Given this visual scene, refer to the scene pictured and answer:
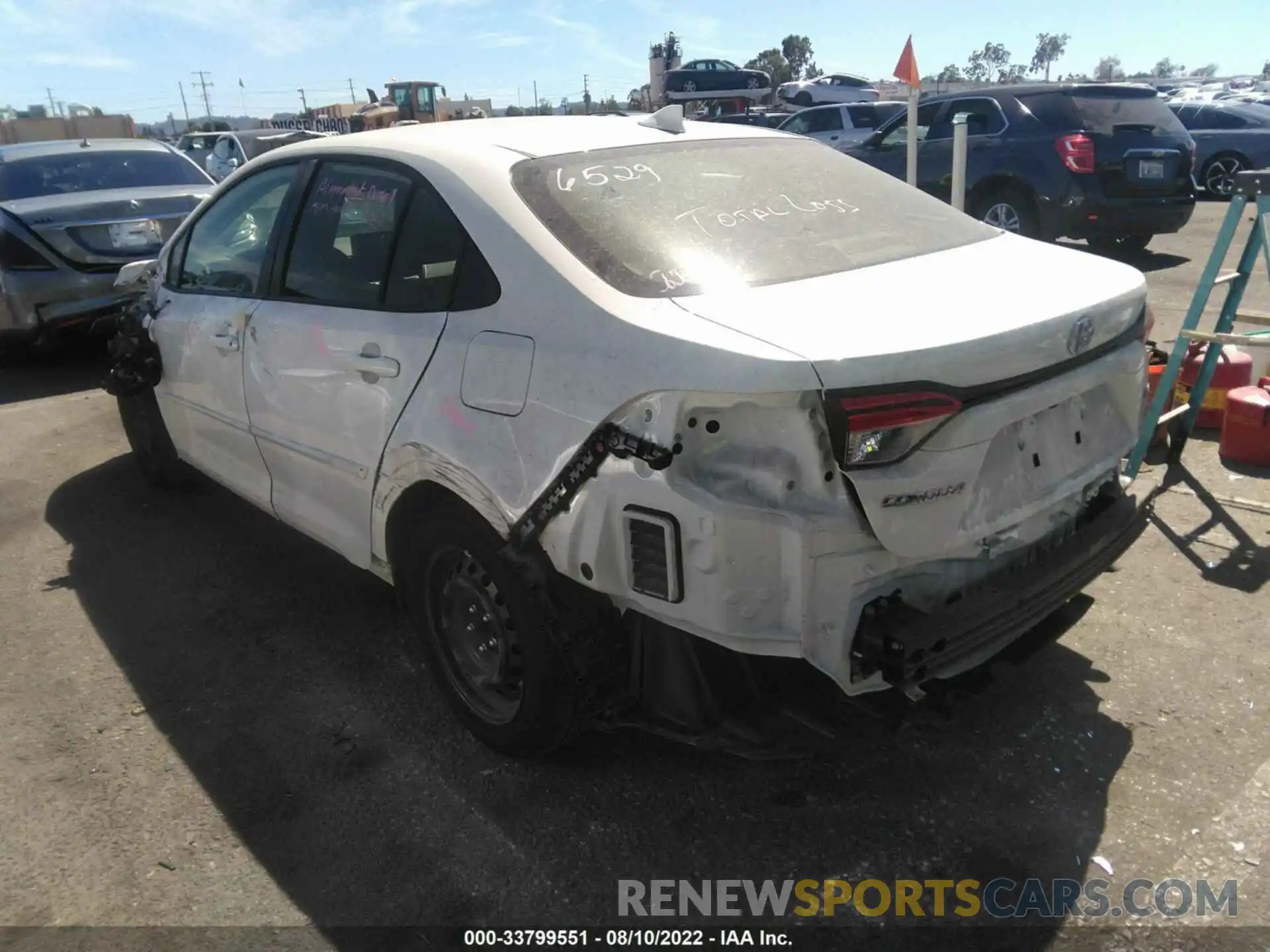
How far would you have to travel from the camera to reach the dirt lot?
2.49 m

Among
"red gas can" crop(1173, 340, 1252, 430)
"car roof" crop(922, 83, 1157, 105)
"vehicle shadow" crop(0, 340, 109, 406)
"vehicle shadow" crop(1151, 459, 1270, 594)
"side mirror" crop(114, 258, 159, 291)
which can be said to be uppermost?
"car roof" crop(922, 83, 1157, 105)

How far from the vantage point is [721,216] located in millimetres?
2742

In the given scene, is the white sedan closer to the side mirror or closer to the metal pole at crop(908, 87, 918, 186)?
the metal pole at crop(908, 87, 918, 186)

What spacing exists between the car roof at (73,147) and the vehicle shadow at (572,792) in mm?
6583

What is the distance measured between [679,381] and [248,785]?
1858 millimetres

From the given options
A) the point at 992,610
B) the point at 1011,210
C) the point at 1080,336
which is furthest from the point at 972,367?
the point at 1011,210

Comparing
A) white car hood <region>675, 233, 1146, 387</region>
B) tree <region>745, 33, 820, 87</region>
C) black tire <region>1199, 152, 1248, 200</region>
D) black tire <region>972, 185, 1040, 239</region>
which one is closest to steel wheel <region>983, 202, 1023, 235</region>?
black tire <region>972, 185, 1040, 239</region>

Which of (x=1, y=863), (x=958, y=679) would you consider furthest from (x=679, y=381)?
(x=1, y=863)

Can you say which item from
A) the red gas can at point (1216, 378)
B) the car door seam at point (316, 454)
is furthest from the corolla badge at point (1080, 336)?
the red gas can at point (1216, 378)

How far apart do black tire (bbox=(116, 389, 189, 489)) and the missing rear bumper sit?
12.7 feet

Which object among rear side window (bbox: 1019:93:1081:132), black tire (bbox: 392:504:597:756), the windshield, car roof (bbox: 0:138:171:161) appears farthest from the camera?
rear side window (bbox: 1019:93:1081:132)

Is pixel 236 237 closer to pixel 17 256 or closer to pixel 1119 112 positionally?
pixel 17 256

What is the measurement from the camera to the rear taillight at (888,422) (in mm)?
2049

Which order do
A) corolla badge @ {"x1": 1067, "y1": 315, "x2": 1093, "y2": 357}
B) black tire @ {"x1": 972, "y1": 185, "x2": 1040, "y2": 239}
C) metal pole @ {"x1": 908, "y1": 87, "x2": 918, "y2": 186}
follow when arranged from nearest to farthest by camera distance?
corolla badge @ {"x1": 1067, "y1": 315, "x2": 1093, "y2": 357} < metal pole @ {"x1": 908, "y1": 87, "x2": 918, "y2": 186} < black tire @ {"x1": 972, "y1": 185, "x2": 1040, "y2": 239}
